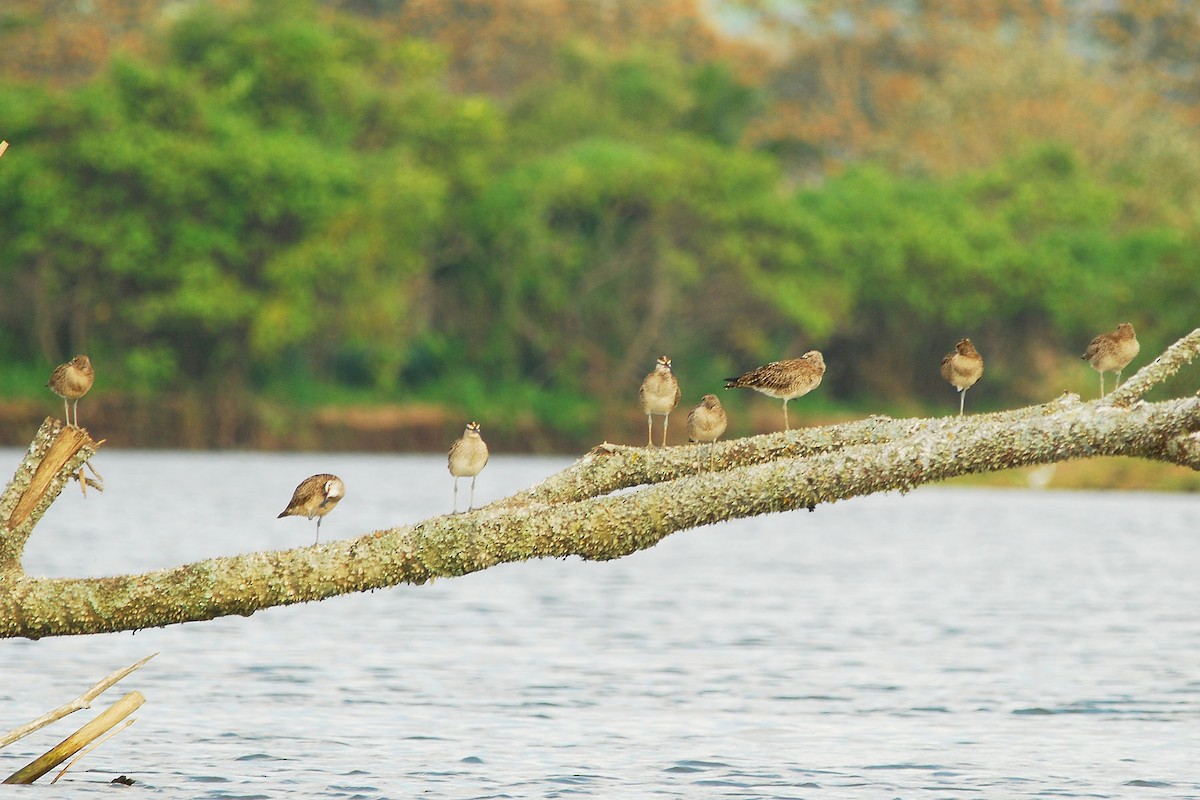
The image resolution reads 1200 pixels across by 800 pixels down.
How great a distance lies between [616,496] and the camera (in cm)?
1177

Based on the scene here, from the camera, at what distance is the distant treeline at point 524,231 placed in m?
69.6

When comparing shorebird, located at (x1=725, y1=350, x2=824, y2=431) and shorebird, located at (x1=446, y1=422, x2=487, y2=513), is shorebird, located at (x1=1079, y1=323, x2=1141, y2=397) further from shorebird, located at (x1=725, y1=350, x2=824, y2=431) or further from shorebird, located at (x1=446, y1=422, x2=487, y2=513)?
shorebird, located at (x1=446, y1=422, x2=487, y2=513)

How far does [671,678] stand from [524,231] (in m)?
50.5

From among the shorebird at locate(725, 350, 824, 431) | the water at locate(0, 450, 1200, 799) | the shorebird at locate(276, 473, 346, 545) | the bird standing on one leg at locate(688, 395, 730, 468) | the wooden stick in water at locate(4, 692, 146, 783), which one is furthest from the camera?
the water at locate(0, 450, 1200, 799)

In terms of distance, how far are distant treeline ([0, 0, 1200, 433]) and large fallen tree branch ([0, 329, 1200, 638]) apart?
175ft

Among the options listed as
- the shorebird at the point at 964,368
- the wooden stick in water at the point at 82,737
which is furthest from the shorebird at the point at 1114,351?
the wooden stick in water at the point at 82,737

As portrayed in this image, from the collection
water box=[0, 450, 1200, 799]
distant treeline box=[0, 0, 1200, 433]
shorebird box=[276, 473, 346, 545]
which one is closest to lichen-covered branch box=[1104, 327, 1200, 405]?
water box=[0, 450, 1200, 799]

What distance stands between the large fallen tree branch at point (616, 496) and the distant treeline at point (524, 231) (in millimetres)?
53285

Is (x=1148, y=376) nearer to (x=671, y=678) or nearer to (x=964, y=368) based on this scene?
(x=964, y=368)

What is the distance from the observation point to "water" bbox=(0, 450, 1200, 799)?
17297 millimetres

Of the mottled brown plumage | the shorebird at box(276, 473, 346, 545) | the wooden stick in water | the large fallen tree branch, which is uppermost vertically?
the mottled brown plumage

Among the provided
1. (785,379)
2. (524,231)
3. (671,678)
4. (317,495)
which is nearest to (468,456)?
(317,495)

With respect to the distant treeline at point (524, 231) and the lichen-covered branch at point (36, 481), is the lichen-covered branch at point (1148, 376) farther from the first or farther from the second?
the distant treeline at point (524, 231)

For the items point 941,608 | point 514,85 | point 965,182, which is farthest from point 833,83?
point 941,608
